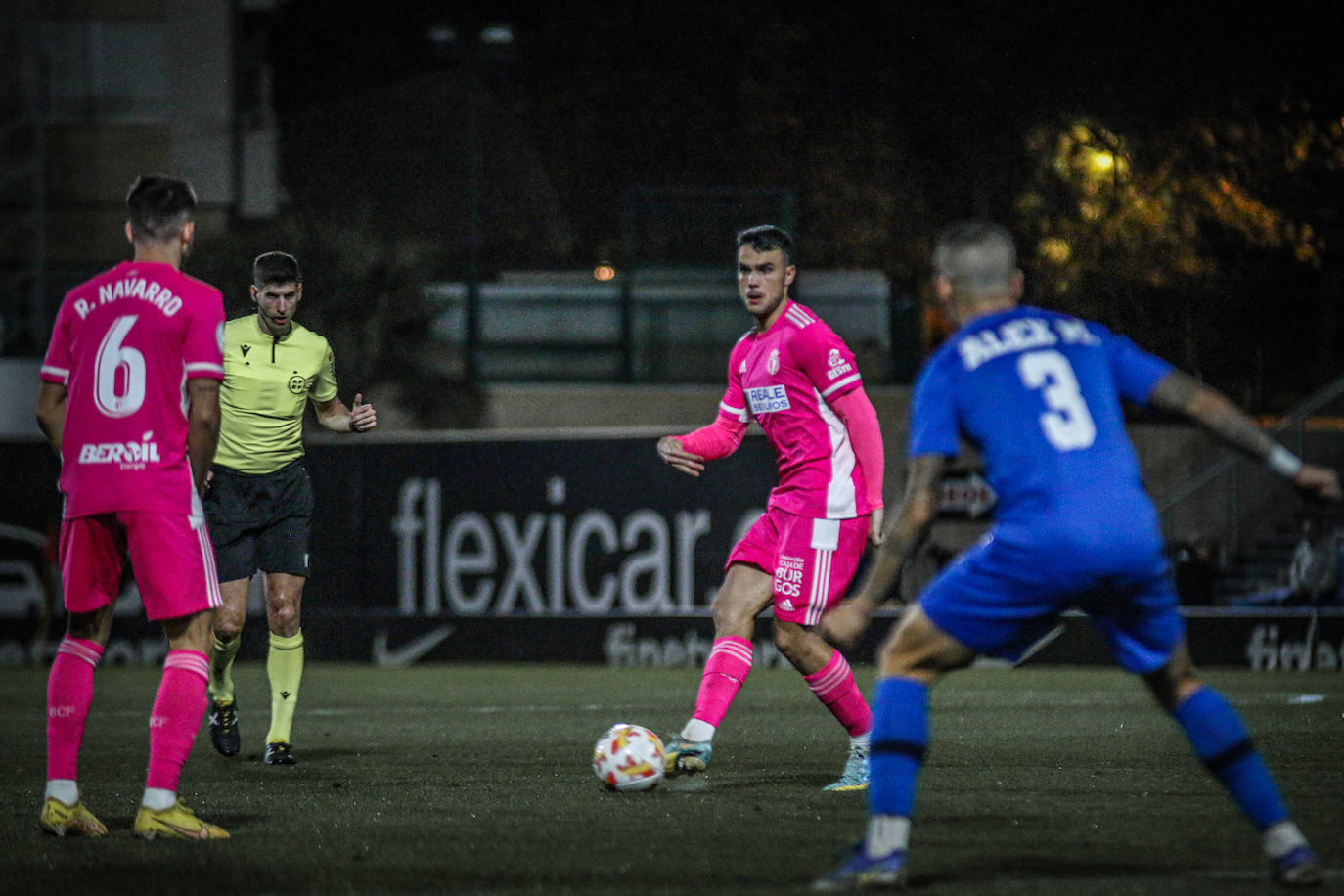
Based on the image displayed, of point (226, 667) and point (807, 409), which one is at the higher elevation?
point (807, 409)

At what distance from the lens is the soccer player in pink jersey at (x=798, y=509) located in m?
7.32

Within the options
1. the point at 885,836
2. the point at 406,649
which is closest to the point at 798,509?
the point at 885,836

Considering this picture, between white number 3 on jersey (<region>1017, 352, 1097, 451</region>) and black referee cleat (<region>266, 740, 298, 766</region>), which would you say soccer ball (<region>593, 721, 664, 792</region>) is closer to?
black referee cleat (<region>266, 740, 298, 766</region>)

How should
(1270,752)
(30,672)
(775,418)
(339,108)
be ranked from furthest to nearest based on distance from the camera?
(339,108)
(30,672)
(1270,752)
(775,418)

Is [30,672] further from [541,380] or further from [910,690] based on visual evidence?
[910,690]

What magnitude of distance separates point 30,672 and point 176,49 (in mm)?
14302

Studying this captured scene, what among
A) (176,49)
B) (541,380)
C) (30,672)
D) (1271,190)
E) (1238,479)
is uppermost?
(176,49)

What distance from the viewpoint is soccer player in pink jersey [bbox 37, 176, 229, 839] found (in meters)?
5.82

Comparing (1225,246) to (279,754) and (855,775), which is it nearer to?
(855,775)

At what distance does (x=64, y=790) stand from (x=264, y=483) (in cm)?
305

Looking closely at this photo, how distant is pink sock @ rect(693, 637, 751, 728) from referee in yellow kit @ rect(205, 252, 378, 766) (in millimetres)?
2370

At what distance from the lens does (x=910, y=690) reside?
4852mm

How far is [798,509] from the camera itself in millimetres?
7434

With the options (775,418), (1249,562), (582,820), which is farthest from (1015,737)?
(1249,562)
